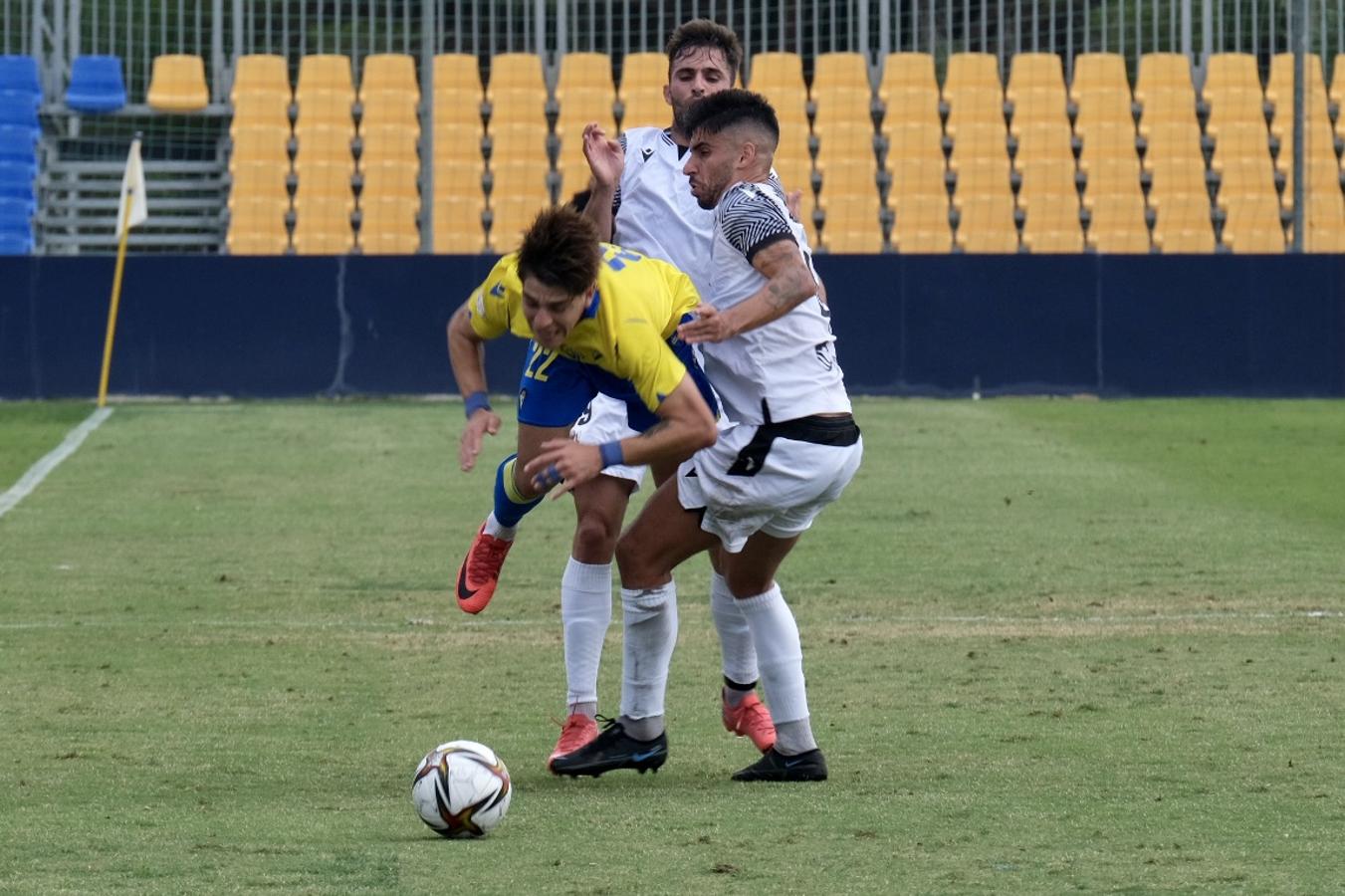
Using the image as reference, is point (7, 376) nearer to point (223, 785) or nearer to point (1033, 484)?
point (1033, 484)

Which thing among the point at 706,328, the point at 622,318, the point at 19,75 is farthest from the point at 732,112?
the point at 19,75

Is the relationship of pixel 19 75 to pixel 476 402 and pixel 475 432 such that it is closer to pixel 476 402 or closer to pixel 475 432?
pixel 476 402

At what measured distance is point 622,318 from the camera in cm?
535

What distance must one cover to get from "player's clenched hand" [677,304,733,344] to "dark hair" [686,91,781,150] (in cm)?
65

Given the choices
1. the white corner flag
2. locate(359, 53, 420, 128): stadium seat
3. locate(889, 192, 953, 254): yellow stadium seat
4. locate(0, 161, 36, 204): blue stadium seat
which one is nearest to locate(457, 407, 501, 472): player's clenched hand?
the white corner flag

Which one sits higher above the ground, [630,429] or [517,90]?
[517,90]

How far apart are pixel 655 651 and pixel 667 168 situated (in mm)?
1523

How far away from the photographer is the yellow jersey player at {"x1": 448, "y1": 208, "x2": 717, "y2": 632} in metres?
5.19

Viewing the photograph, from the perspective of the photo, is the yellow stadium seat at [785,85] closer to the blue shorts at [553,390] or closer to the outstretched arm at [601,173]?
the outstretched arm at [601,173]

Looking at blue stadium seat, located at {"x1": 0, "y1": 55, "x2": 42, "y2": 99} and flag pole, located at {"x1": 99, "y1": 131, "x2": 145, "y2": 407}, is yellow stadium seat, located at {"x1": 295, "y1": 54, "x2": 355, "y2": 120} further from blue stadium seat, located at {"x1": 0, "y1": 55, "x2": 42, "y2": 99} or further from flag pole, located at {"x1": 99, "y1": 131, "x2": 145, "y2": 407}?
flag pole, located at {"x1": 99, "y1": 131, "x2": 145, "y2": 407}

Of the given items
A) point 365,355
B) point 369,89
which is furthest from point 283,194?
point 365,355

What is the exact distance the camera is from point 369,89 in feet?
79.5

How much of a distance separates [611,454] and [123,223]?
15.7 m

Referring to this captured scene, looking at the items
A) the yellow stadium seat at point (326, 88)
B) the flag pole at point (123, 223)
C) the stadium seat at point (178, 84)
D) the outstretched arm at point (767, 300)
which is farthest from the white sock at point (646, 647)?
the stadium seat at point (178, 84)
